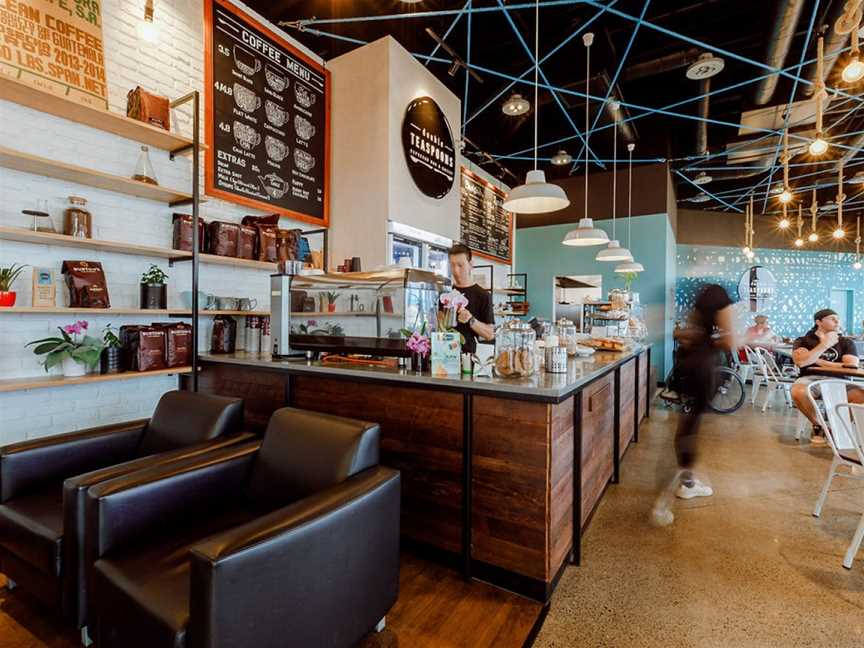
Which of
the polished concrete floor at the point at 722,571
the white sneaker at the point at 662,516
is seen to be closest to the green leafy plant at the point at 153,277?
the polished concrete floor at the point at 722,571

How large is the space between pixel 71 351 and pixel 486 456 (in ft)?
8.08

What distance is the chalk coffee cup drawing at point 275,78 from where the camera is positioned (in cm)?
379

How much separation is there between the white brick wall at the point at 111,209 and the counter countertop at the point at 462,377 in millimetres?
688

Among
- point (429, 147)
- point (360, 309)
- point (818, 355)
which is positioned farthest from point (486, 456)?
point (818, 355)

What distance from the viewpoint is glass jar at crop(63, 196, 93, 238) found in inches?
102

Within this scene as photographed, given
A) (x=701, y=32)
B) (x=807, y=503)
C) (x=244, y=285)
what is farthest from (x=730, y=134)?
(x=244, y=285)

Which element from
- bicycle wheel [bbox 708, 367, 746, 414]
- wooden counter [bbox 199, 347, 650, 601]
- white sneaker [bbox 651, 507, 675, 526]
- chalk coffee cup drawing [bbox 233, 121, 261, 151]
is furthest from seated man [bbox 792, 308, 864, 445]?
chalk coffee cup drawing [bbox 233, 121, 261, 151]

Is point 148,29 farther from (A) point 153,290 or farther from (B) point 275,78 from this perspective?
(A) point 153,290

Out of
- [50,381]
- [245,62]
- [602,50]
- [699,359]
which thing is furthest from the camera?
[602,50]

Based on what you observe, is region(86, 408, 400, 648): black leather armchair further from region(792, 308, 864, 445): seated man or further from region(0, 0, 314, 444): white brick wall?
region(792, 308, 864, 445): seated man

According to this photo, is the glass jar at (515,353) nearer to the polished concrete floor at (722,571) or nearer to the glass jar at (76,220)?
the polished concrete floor at (722,571)

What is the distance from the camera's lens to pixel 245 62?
3623 millimetres

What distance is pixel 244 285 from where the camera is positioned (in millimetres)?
3809

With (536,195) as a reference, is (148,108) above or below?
above
